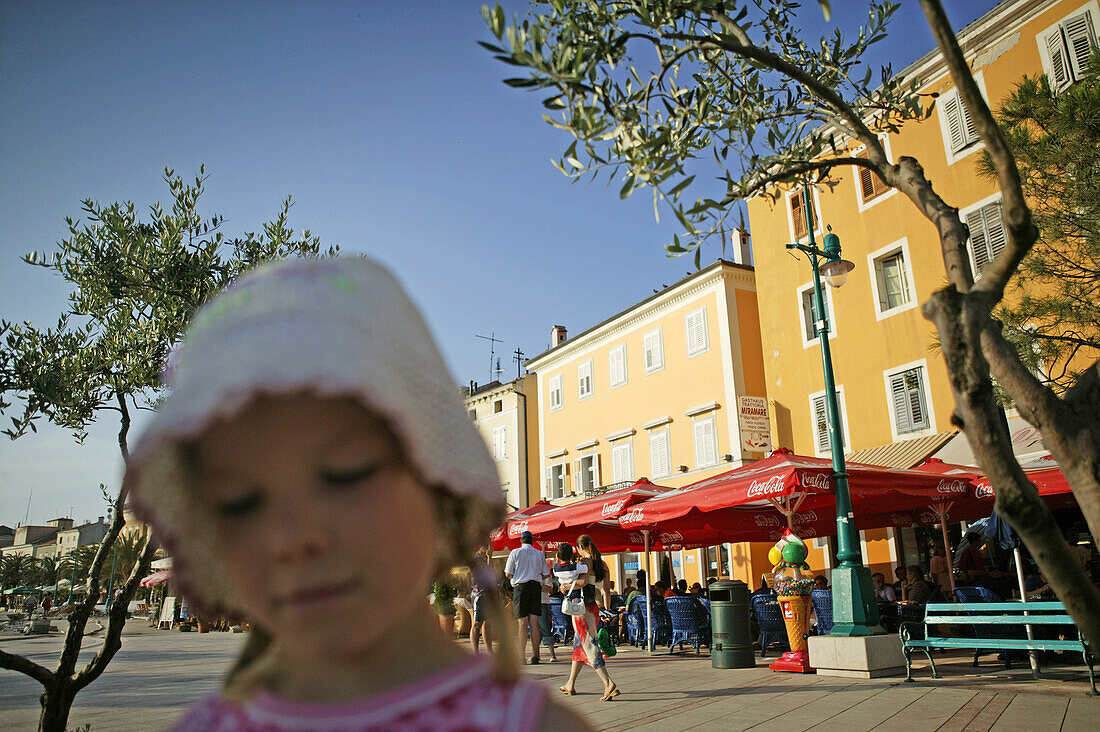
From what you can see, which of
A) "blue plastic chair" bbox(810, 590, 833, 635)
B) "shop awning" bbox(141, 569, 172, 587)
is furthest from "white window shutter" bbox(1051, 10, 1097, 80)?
"shop awning" bbox(141, 569, 172, 587)

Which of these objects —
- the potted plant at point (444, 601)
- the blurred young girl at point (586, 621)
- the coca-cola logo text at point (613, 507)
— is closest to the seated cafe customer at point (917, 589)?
the coca-cola logo text at point (613, 507)

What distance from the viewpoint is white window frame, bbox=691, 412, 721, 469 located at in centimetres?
2167

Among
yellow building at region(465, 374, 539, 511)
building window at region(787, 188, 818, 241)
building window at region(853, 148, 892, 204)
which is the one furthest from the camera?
yellow building at region(465, 374, 539, 511)

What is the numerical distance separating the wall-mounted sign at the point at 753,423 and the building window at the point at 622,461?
6200 mm

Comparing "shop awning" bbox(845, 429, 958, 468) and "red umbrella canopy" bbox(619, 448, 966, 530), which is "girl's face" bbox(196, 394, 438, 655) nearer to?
"red umbrella canopy" bbox(619, 448, 966, 530)

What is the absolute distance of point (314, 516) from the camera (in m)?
0.74

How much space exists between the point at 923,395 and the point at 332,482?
17681 millimetres

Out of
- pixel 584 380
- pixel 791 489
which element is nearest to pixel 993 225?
pixel 791 489

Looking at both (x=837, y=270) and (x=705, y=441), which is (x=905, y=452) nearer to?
(x=705, y=441)

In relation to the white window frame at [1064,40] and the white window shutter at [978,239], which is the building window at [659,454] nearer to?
the white window shutter at [978,239]

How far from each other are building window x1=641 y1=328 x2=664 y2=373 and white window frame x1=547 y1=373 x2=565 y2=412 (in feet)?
17.6

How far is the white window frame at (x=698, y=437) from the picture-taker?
21672 mm

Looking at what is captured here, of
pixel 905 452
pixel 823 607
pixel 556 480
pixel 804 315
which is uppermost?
pixel 804 315

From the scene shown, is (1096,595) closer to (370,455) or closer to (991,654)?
(370,455)
